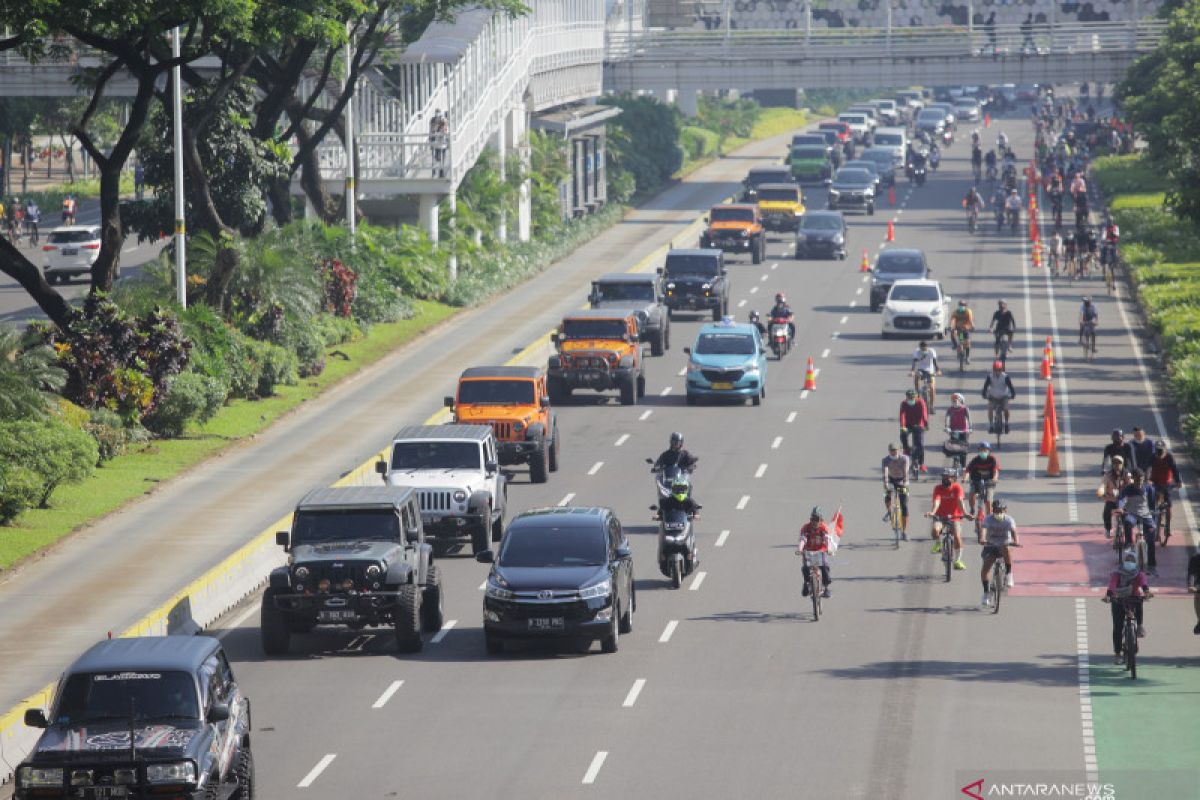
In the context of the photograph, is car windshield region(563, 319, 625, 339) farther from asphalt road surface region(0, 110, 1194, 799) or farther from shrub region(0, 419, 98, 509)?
shrub region(0, 419, 98, 509)

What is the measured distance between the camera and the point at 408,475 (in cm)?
3506

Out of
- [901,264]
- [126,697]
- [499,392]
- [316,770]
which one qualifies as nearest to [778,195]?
[901,264]

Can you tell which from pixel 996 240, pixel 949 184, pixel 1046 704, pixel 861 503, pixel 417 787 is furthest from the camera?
pixel 949 184

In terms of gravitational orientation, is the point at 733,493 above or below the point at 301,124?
below

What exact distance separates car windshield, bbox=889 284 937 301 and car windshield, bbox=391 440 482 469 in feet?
92.1

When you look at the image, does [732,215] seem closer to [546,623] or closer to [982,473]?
[982,473]

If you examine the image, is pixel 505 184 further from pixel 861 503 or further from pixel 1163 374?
pixel 861 503

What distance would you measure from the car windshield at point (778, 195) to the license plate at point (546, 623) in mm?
62588

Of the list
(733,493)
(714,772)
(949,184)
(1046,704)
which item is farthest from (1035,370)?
(949,184)

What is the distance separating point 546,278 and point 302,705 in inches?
1969

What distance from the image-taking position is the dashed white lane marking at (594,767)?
72.2 ft

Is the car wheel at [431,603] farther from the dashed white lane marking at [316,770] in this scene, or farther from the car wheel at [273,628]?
the dashed white lane marking at [316,770]

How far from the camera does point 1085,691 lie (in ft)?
84.3

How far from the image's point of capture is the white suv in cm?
3441
